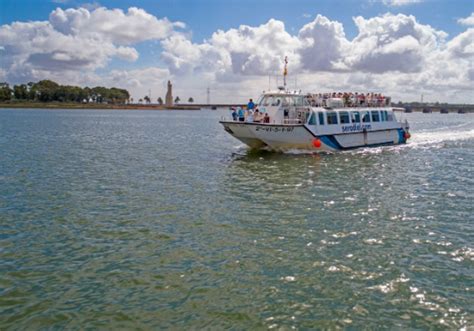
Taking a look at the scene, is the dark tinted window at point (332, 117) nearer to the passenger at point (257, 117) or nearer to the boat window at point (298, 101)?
the boat window at point (298, 101)

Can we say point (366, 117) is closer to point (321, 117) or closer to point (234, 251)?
point (321, 117)

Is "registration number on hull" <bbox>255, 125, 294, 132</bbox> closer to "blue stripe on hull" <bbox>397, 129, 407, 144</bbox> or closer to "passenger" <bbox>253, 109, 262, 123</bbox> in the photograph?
"passenger" <bbox>253, 109, 262, 123</bbox>

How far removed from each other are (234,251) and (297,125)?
80.9 feet

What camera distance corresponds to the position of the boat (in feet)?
123

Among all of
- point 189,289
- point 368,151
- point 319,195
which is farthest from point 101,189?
point 368,151

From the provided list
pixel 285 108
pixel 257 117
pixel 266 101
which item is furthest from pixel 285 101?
pixel 257 117

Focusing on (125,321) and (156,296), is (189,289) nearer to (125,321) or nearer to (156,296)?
(156,296)

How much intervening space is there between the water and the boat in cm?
1020

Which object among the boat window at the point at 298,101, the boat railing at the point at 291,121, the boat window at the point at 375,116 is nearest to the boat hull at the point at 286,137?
the boat railing at the point at 291,121

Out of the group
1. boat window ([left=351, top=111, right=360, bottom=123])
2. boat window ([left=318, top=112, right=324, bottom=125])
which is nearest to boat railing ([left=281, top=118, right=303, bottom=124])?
boat window ([left=318, top=112, right=324, bottom=125])

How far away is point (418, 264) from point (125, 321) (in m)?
8.52

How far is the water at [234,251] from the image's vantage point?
1020 cm

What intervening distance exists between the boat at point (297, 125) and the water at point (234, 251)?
10200 mm

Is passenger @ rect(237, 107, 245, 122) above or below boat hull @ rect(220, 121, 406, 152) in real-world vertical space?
above
